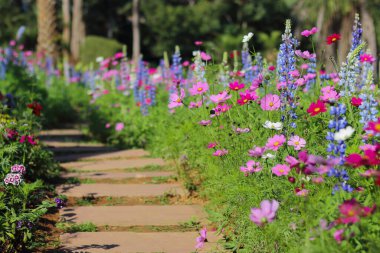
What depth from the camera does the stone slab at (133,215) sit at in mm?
4477

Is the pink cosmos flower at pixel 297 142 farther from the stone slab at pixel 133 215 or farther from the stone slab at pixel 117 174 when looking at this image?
the stone slab at pixel 117 174

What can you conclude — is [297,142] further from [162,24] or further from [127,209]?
[162,24]

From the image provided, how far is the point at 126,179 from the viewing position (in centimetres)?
587

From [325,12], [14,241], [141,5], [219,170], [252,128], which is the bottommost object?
[14,241]

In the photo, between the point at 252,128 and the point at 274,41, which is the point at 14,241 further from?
the point at 274,41

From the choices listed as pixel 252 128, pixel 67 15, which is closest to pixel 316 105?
pixel 252 128

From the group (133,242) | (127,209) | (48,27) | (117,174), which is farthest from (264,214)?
(48,27)

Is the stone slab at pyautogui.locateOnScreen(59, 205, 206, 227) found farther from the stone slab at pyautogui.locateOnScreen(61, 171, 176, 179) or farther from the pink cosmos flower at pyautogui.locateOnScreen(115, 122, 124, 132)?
the pink cosmos flower at pyautogui.locateOnScreen(115, 122, 124, 132)

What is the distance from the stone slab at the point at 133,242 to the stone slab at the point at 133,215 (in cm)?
27

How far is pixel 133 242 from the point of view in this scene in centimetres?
400

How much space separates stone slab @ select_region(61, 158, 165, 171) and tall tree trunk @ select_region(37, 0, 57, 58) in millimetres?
10378

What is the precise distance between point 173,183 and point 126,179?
1.65 feet

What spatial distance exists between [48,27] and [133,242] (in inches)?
536

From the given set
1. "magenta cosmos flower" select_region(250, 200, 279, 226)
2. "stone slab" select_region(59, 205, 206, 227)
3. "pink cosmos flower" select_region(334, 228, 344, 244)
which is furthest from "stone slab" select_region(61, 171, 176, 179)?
"pink cosmos flower" select_region(334, 228, 344, 244)
